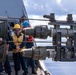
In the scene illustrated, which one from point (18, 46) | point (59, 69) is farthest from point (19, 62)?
point (59, 69)

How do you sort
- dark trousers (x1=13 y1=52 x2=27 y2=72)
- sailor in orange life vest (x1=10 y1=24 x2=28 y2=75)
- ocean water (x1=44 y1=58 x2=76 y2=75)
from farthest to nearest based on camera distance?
ocean water (x1=44 y1=58 x2=76 y2=75) → dark trousers (x1=13 y1=52 x2=27 y2=72) → sailor in orange life vest (x1=10 y1=24 x2=28 y2=75)

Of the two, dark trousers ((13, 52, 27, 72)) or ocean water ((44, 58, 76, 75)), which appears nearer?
dark trousers ((13, 52, 27, 72))

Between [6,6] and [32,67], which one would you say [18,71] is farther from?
Result: [6,6]

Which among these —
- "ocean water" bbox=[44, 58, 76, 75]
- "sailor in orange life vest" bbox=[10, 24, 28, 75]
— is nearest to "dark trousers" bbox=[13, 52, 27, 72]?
"sailor in orange life vest" bbox=[10, 24, 28, 75]

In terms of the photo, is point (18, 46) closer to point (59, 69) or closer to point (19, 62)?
point (19, 62)

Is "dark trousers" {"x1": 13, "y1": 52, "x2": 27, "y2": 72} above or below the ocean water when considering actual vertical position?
above

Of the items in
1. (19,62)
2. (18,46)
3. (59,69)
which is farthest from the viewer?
(59,69)

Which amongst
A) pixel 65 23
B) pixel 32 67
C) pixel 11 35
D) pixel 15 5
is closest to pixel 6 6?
pixel 15 5

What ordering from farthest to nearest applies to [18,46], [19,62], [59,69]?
[59,69] < [19,62] < [18,46]

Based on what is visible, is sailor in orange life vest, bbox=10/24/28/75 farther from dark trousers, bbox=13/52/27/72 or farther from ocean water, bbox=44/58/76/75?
ocean water, bbox=44/58/76/75

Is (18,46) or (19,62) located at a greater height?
(18,46)

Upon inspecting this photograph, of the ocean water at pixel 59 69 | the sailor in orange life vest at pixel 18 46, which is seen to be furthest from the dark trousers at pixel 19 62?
the ocean water at pixel 59 69

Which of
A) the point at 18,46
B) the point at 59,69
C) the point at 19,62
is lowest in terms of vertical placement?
the point at 59,69

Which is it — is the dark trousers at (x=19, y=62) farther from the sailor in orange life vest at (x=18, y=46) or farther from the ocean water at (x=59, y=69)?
the ocean water at (x=59, y=69)
